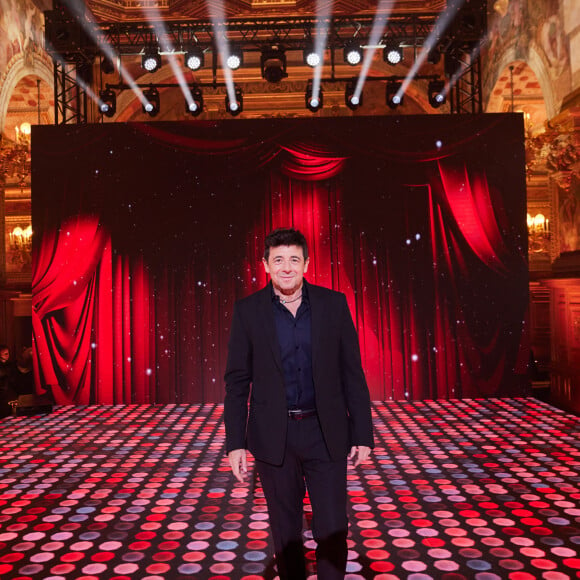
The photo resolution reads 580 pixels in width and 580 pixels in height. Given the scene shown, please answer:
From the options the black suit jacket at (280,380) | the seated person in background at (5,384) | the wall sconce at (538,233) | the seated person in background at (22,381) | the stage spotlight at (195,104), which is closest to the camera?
the black suit jacket at (280,380)

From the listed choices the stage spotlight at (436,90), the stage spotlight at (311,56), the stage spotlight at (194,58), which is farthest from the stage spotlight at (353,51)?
the stage spotlight at (194,58)

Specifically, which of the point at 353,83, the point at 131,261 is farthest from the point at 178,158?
the point at 353,83

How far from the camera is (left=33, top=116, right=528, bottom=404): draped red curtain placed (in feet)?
26.2

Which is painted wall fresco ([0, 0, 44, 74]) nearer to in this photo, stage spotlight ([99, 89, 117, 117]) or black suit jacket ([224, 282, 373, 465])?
stage spotlight ([99, 89, 117, 117])

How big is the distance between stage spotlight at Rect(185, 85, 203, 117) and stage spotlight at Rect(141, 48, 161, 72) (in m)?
0.74

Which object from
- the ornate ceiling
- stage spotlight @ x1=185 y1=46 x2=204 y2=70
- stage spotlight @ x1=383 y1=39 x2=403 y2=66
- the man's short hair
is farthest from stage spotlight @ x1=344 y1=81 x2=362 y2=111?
the man's short hair

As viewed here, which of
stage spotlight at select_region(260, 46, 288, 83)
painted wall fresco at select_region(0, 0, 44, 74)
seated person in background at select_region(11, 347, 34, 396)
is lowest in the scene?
seated person in background at select_region(11, 347, 34, 396)

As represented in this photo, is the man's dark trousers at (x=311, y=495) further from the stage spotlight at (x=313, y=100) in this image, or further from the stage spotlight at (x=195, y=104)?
the stage spotlight at (x=195, y=104)

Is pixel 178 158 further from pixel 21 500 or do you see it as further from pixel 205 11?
pixel 21 500

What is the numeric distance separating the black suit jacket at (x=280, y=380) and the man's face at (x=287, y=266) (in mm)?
90

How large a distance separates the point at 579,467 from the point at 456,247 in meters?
3.84

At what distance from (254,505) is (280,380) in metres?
2.08

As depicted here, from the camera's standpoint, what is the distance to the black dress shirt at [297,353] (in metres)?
2.21

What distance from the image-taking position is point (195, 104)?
352 inches
